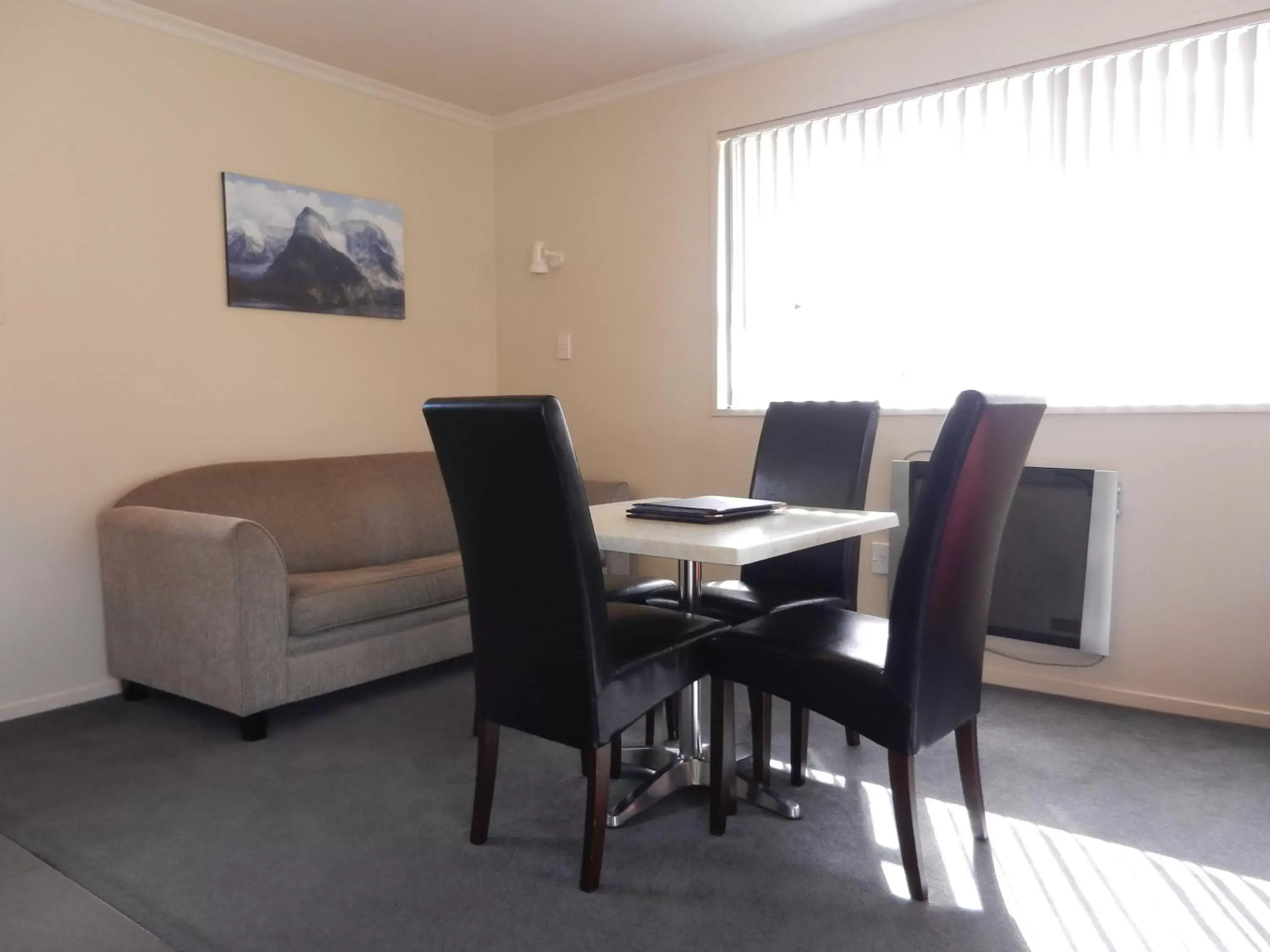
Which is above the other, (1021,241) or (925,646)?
(1021,241)

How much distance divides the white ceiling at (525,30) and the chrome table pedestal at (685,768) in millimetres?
2153

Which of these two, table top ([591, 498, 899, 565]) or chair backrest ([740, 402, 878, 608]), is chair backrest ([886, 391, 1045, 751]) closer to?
table top ([591, 498, 899, 565])

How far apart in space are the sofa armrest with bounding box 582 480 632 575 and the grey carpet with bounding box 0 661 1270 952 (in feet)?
3.73

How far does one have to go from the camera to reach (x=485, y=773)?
2.06 m

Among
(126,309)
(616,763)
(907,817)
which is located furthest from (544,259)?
(907,817)

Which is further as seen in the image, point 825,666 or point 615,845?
point 615,845

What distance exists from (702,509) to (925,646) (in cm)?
57

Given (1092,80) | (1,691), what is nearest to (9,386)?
(1,691)

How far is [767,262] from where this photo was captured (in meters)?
3.82

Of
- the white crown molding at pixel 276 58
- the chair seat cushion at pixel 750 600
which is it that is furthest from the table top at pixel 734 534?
the white crown molding at pixel 276 58

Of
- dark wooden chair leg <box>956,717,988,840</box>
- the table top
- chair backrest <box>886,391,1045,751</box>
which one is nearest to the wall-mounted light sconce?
the table top

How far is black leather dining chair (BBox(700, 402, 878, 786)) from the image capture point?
257cm

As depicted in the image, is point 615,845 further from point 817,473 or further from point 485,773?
point 817,473

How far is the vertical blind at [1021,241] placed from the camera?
9.26ft
